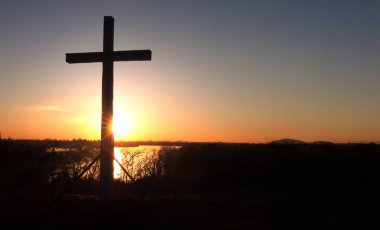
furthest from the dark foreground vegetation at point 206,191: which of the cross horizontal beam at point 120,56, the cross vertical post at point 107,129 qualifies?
the cross horizontal beam at point 120,56

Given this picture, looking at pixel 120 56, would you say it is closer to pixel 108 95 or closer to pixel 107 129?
pixel 108 95

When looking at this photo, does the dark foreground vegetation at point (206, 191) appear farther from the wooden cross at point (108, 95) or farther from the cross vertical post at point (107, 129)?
the wooden cross at point (108, 95)

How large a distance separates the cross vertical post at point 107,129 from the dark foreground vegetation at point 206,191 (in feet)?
1.36

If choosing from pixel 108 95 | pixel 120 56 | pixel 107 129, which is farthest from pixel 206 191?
pixel 120 56

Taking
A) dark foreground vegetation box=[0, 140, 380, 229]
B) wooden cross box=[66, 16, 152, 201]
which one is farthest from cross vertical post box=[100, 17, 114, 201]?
dark foreground vegetation box=[0, 140, 380, 229]

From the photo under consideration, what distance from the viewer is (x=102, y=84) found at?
11375 millimetres

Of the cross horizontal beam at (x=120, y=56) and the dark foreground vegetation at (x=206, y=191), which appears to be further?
the cross horizontal beam at (x=120, y=56)

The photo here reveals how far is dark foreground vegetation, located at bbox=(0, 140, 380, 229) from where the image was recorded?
9578mm

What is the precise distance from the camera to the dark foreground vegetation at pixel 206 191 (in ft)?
31.4

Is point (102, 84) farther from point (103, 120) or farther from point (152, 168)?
point (152, 168)

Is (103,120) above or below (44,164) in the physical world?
above

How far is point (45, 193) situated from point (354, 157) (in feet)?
43.0

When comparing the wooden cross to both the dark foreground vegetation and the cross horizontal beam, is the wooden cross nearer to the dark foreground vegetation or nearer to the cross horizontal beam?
the cross horizontal beam

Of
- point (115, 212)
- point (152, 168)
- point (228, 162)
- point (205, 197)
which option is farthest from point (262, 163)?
point (115, 212)
